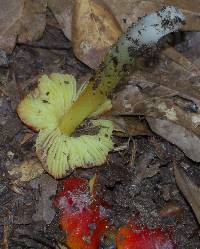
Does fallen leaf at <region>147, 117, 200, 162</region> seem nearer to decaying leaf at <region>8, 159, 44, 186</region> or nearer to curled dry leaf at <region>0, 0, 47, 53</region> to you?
decaying leaf at <region>8, 159, 44, 186</region>

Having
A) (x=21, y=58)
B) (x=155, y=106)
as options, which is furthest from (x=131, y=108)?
(x=21, y=58)

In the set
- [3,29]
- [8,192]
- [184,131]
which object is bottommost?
[184,131]

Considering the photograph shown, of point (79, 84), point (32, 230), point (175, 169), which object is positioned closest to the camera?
point (32, 230)

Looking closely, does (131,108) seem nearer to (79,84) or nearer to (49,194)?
(79,84)

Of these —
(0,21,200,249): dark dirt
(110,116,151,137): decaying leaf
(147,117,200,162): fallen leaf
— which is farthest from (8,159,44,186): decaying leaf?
(147,117,200,162): fallen leaf

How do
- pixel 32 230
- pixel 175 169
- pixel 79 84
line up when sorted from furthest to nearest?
pixel 79 84 < pixel 175 169 < pixel 32 230

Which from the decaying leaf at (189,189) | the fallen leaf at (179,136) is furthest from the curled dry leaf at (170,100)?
the decaying leaf at (189,189)
